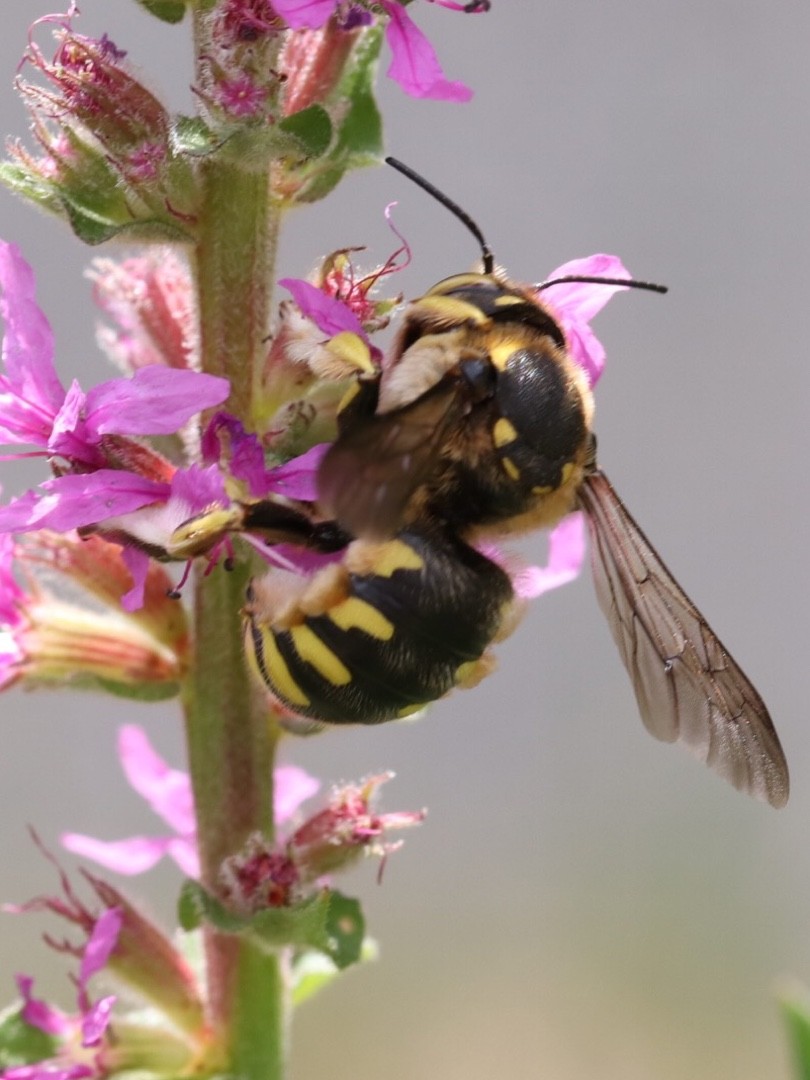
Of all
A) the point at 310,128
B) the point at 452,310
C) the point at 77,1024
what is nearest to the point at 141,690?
the point at 77,1024

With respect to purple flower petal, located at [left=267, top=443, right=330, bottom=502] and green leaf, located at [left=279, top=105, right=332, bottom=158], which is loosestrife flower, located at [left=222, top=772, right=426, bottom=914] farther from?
green leaf, located at [left=279, top=105, right=332, bottom=158]

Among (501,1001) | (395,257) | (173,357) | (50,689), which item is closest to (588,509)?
(395,257)

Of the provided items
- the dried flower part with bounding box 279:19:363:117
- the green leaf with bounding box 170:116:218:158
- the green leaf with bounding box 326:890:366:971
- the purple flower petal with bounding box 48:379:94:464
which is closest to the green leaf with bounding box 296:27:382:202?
the dried flower part with bounding box 279:19:363:117

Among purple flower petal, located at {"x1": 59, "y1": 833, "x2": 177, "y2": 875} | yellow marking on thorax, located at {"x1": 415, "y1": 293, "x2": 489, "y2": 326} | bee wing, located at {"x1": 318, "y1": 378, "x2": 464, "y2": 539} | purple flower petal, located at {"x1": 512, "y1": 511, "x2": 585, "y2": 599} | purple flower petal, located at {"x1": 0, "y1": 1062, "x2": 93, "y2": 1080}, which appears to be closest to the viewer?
bee wing, located at {"x1": 318, "y1": 378, "x2": 464, "y2": 539}

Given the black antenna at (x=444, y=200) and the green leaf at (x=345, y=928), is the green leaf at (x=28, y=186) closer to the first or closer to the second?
the black antenna at (x=444, y=200)

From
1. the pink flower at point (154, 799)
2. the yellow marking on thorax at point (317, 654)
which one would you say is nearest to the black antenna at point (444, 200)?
the yellow marking on thorax at point (317, 654)

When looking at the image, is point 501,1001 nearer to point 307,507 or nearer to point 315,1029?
point 315,1029

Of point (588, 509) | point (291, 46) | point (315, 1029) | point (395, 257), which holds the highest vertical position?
point (291, 46)
